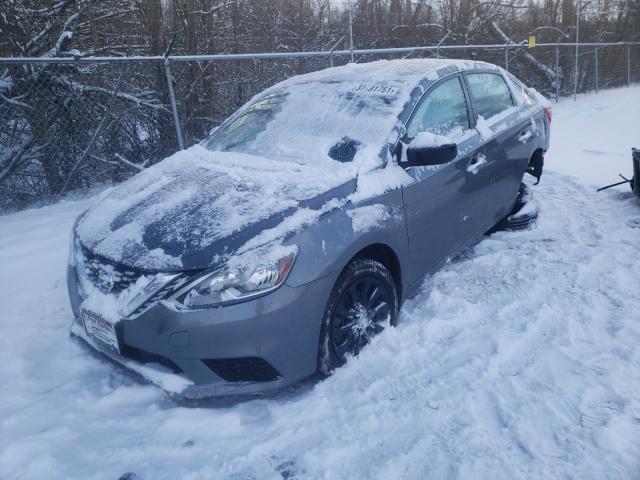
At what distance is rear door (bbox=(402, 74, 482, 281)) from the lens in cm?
310

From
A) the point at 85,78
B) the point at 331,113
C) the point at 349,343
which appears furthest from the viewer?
the point at 85,78

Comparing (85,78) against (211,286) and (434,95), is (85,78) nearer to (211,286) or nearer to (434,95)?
A: (434,95)

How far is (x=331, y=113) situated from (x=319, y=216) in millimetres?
1160

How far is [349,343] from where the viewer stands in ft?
8.89

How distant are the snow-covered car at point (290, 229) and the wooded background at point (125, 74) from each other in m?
3.12

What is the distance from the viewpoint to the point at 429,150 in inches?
113

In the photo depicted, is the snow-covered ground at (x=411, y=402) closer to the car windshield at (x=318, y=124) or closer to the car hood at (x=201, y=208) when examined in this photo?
the car hood at (x=201, y=208)

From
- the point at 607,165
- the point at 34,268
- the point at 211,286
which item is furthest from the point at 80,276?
the point at 607,165

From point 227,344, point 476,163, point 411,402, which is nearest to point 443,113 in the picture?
point 476,163

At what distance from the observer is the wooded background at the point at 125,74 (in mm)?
5781

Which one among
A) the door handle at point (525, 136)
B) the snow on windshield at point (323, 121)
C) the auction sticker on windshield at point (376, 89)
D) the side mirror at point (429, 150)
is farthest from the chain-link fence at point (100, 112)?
the side mirror at point (429, 150)

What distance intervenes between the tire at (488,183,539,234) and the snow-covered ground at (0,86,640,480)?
3.03 feet

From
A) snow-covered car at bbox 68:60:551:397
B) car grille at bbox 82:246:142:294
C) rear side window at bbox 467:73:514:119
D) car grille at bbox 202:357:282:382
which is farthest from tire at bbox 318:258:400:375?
rear side window at bbox 467:73:514:119

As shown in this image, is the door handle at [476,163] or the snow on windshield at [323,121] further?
the door handle at [476,163]
